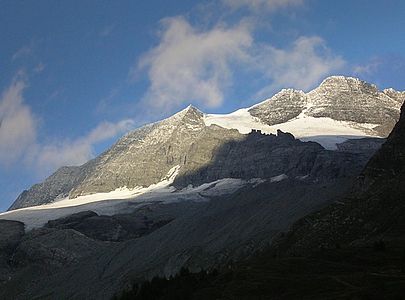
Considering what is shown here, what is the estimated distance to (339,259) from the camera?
60656 millimetres

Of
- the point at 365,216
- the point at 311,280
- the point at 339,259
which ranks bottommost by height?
the point at 311,280

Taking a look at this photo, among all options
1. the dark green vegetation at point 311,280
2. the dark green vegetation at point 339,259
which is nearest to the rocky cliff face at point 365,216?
the dark green vegetation at point 339,259

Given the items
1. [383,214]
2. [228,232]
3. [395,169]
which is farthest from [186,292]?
[228,232]

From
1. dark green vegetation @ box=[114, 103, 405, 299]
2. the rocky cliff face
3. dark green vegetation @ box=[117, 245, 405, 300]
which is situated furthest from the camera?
the rocky cliff face

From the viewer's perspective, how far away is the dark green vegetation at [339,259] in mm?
50413

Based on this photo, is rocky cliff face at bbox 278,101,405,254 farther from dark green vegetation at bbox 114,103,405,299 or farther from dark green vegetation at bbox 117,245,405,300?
dark green vegetation at bbox 117,245,405,300

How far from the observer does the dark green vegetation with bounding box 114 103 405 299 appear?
5041cm

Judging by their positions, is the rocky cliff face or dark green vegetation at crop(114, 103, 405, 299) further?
the rocky cliff face

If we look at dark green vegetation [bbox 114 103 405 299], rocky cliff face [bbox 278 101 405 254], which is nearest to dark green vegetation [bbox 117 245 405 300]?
dark green vegetation [bbox 114 103 405 299]

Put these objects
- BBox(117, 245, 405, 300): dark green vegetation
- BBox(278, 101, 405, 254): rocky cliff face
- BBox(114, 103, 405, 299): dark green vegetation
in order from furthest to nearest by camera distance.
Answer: BBox(278, 101, 405, 254): rocky cliff face → BBox(114, 103, 405, 299): dark green vegetation → BBox(117, 245, 405, 300): dark green vegetation

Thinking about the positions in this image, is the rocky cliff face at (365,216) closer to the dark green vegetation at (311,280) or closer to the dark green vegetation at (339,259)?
the dark green vegetation at (339,259)

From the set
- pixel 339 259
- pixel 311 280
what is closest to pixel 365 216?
pixel 339 259

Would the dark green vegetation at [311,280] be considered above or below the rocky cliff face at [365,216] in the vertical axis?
below

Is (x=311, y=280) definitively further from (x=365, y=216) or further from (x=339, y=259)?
(x=365, y=216)
